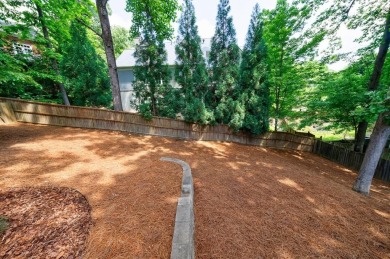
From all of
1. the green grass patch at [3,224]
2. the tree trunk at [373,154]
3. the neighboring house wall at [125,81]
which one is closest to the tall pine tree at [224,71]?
the tree trunk at [373,154]

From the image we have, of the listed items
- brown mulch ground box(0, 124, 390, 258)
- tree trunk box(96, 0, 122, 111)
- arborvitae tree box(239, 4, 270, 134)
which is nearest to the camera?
brown mulch ground box(0, 124, 390, 258)

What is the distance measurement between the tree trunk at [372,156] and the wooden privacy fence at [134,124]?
5.63 m

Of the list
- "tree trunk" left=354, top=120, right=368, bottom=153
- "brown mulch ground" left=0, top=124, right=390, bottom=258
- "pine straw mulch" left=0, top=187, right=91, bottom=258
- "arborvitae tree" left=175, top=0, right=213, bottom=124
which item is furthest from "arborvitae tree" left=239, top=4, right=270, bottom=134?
"pine straw mulch" left=0, top=187, right=91, bottom=258

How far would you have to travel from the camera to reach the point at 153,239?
196 centimetres

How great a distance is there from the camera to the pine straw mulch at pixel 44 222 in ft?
5.54

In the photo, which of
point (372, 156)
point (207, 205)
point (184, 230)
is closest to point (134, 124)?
point (207, 205)

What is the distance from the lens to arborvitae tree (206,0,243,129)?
31.5ft

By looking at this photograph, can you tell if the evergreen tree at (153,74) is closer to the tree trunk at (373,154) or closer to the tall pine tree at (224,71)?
the tall pine tree at (224,71)

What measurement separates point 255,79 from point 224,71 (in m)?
2.10

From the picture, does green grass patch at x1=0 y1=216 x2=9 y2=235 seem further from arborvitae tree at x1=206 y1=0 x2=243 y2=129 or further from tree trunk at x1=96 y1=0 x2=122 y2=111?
arborvitae tree at x1=206 y1=0 x2=243 y2=129

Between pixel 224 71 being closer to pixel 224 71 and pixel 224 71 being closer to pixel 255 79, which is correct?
pixel 224 71

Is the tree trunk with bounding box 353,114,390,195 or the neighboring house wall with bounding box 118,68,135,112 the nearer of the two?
the tree trunk with bounding box 353,114,390,195

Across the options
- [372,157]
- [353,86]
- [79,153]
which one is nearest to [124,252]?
[79,153]

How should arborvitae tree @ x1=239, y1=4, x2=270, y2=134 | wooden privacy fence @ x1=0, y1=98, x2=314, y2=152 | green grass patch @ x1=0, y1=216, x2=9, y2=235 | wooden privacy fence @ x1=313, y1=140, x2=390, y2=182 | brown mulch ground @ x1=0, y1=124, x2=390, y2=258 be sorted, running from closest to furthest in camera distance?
green grass patch @ x1=0, y1=216, x2=9, y2=235 → brown mulch ground @ x1=0, y1=124, x2=390, y2=258 → wooden privacy fence @ x1=0, y1=98, x2=314, y2=152 → wooden privacy fence @ x1=313, y1=140, x2=390, y2=182 → arborvitae tree @ x1=239, y1=4, x2=270, y2=134
